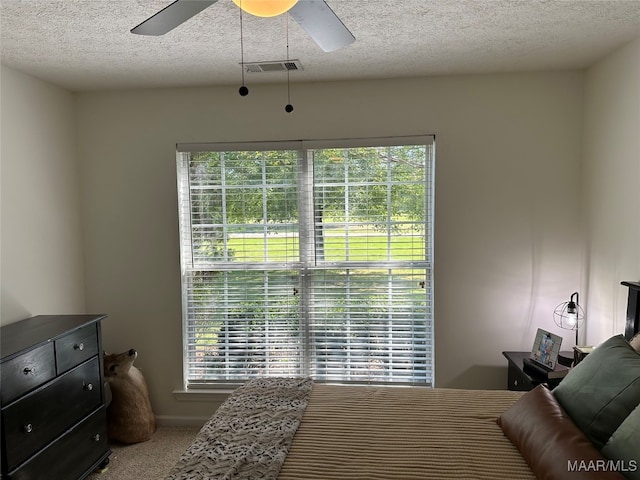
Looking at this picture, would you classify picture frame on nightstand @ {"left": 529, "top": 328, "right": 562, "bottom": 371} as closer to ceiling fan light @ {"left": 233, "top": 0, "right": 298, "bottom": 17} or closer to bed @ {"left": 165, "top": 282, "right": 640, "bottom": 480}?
bed @ {"left": 165, "top": 282, "right": 640, "bottom": 480}

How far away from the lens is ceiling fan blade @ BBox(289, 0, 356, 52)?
1455 millimetres

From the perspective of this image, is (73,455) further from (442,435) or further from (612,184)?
(612,184)

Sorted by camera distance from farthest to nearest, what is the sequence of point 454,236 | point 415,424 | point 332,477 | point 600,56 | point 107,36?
point 454,236, point 600,56, point 107,36, point 415,424, point 332,477

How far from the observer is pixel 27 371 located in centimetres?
218

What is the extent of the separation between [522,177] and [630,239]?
824 millimetres

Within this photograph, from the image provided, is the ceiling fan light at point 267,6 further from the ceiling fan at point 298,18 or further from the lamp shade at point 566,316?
the lamp shade at point 566,316

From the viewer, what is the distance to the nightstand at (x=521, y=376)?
8.16ft

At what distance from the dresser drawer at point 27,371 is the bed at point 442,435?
1.04 meters

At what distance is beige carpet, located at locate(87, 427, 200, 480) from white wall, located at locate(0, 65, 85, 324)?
1.14 metres

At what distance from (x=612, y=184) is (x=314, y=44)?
199 centimetres

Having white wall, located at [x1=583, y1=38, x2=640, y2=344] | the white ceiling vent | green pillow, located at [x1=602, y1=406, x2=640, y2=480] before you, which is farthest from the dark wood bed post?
the white ceiling vent

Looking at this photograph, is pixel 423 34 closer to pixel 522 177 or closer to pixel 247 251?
pixel 522 177

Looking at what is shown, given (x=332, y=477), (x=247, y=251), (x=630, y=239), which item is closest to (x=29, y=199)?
(x=247, y=251)

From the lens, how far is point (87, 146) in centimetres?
333
